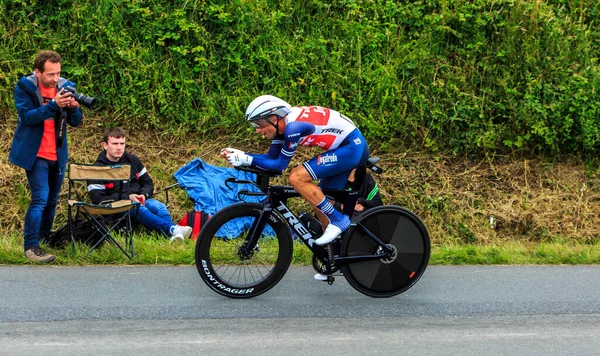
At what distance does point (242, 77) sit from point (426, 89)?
2646mm

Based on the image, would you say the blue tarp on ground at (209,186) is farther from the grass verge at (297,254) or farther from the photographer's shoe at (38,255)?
the photographer's shoe at (38,255)

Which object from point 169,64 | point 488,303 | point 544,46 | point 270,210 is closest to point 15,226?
point 169,64

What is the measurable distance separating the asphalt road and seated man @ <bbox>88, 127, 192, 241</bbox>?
51.1 inches

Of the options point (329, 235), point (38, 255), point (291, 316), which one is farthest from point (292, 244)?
point (38, 255)

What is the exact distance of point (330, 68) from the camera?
11539mm

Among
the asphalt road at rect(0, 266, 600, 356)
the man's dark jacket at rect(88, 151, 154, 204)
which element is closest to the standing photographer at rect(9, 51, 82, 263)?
the asphalt road at rect(0, 266, 600, 356)

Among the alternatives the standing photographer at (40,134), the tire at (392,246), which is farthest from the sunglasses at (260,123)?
the standing photographer at (40,134)

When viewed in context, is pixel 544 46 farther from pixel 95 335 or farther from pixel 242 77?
pixel 95 335

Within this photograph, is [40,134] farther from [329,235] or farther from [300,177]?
[329,235]

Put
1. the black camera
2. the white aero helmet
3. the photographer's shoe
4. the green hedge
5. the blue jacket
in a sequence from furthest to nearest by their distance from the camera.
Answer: the green hedge
the photographer's shoe
the blue jacket
the black camera
the white aero helmet

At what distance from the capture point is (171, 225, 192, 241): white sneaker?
8906 millimetres

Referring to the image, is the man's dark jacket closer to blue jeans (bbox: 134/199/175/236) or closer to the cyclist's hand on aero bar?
blue jeans (bbox: 134/199/175/236)

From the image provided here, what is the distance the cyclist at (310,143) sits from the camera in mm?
6477

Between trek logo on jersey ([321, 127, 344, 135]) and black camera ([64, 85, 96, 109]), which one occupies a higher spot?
trek logo on jersey ([321, 127, 344, 135])
